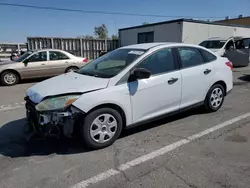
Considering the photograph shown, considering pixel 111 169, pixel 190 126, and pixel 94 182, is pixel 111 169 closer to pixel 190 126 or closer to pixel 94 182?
pixel 94 182

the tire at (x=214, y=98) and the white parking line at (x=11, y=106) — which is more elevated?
the tire at (x=214, y=98)

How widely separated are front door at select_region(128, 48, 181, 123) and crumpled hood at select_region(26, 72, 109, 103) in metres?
0.54

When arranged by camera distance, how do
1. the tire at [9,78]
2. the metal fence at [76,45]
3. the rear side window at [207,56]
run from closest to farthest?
the rear side window at [207,56] < the tire at [9,78] < the metal fence at [76,45]

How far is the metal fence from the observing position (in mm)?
16828

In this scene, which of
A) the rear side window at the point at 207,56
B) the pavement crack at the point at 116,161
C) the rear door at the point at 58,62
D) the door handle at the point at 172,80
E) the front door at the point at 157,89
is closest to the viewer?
the pavement crack at the point at 116,161

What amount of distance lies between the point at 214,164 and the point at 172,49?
220 centimetres

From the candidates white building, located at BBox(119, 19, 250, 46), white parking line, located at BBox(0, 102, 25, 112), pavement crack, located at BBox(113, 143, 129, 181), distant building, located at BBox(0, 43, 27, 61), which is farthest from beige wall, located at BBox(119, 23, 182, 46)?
pavement crack, located at BBox(113, 143, 129, 181)

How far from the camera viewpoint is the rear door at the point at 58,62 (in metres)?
10.1

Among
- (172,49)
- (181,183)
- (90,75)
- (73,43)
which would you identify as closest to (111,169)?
(181,183)

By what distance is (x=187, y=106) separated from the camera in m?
4.58

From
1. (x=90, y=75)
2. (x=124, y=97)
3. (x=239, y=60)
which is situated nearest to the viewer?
(x=124, y=97)

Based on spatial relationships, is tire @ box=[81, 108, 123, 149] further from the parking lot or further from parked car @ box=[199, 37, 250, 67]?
parked car @ box=[199, 37, 250, 67]

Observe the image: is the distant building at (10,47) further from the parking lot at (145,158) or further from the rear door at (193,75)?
the rear door at (193,75)

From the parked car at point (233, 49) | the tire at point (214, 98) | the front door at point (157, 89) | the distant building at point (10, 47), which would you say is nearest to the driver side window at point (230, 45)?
the parked car at point (233, 49)
